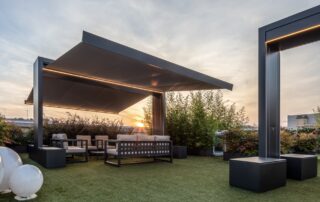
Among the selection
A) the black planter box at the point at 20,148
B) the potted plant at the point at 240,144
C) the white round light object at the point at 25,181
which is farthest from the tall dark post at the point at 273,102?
the black planter box at the point at 20,148

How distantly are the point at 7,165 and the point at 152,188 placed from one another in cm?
218

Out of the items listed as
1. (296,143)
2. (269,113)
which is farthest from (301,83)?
(269,113)

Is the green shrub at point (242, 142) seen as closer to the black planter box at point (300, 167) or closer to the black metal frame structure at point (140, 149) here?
the black metal frame structure at point (140, 149)

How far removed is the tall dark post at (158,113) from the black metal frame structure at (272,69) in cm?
537

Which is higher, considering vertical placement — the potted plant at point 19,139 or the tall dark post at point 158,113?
the tall dark post at point 158,113

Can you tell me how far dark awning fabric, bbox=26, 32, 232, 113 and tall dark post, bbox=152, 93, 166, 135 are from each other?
1.00ft

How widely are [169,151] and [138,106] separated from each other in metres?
4.50

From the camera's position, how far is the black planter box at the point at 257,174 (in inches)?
156

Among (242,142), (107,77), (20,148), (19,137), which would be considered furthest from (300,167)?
(19,137)

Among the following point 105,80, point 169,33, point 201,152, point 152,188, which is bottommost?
point 201,152

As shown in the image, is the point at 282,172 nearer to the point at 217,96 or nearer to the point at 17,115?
the point at 217,96

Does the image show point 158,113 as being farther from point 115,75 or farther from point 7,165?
point 7,165

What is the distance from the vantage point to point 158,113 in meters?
10.1

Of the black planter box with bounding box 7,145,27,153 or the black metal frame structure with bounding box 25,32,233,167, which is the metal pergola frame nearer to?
the black metal frame structure with bounding box 25,32,233,167
